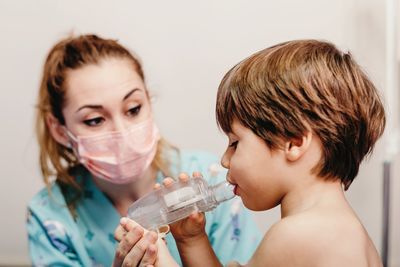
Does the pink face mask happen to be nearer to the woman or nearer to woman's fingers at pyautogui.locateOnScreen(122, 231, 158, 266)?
the woman

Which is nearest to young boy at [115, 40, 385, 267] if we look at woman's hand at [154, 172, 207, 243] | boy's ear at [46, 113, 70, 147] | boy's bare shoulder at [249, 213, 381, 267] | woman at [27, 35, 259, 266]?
boy's bare shoulder at [249, 213, 381, 267]

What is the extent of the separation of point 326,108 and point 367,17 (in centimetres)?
91

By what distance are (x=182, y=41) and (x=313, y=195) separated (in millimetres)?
894

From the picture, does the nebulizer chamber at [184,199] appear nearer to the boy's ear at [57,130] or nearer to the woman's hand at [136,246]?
the woman's hand at [136,246]

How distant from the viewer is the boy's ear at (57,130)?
4.27 feet

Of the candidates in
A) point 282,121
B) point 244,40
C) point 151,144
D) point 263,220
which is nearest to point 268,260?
point 282,121

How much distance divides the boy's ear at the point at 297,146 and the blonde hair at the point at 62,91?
1.72 feet

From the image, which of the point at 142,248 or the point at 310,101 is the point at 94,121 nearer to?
the point at 142,248

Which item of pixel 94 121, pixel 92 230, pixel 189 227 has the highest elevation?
pixel 94 121

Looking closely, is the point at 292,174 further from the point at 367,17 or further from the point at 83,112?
the point at 367,17

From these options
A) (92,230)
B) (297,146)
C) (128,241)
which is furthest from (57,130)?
(297,146)

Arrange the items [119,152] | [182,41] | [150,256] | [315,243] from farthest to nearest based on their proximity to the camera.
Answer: [182,41] → [119,152] → [150,256] → [315,243]

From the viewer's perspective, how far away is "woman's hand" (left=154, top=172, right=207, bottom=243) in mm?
968

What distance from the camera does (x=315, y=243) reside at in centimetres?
77
